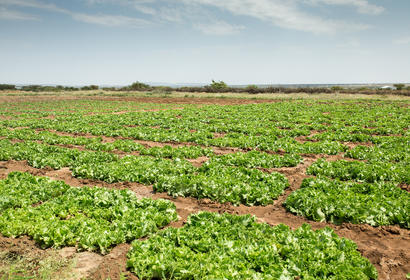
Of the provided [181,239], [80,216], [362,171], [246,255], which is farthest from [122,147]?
[362,171]

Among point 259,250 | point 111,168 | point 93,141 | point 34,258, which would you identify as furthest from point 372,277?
point 93,141

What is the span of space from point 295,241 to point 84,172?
930 centimetres

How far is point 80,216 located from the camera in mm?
7672

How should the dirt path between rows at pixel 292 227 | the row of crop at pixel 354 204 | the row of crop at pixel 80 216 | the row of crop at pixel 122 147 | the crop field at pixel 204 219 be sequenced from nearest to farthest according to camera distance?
the crop field at pixel 204 219, the dirt path between rows at pixel 292 227, the row of crop at pixel 80 216, the row of crop at pixel 354 204, the row of crop at pixel 122 147

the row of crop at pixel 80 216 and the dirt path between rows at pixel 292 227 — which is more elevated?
the row of crop at pixel 80 216

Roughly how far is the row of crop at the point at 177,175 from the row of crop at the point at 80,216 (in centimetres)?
171

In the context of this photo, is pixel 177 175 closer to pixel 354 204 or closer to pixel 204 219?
pixel 204 219

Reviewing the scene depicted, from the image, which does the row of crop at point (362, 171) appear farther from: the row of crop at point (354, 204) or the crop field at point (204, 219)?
the row of crop at point (354, 204)

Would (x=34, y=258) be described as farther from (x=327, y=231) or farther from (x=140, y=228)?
(x=327, y=231)

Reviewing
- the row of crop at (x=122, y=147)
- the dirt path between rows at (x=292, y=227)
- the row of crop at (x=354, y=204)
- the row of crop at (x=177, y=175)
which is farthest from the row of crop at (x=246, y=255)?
the row of crop at (x=122, y=147)

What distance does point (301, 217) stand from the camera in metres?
8.23

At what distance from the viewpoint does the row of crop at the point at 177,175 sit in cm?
949

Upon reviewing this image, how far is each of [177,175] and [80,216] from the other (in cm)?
421

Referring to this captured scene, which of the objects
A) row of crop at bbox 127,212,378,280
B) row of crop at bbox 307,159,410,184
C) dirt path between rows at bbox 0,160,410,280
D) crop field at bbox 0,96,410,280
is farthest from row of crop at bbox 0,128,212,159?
row of crop at bbox 127,212,378,280
